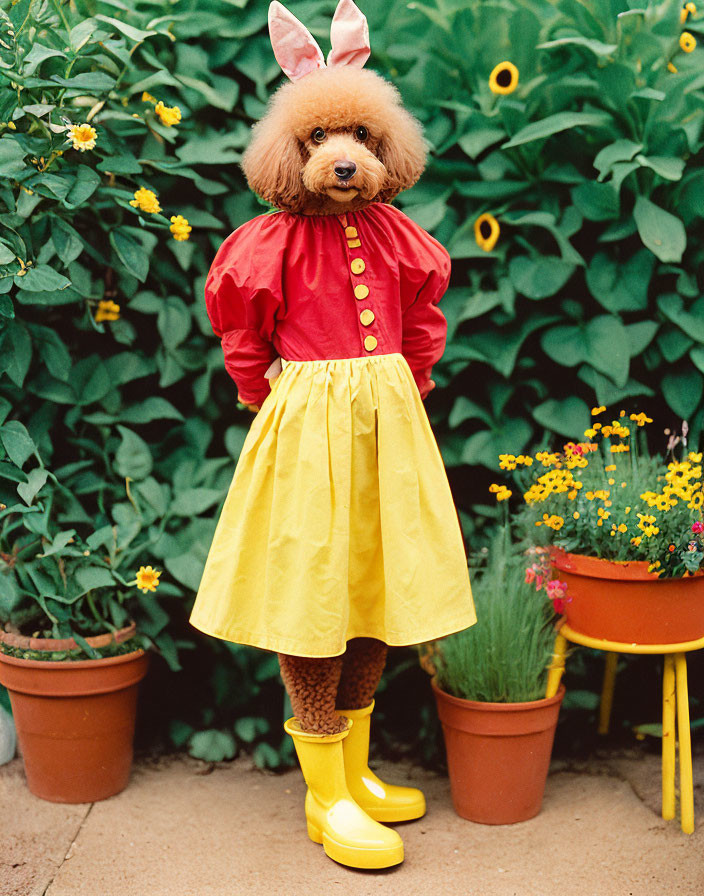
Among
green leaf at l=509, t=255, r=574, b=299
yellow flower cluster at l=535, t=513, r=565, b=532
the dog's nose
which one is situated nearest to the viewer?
the dog's nose

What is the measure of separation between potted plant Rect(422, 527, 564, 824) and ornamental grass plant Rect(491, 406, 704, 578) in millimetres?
175

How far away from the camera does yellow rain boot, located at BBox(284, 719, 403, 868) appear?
86.9 inches

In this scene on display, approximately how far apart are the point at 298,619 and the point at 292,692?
278mm

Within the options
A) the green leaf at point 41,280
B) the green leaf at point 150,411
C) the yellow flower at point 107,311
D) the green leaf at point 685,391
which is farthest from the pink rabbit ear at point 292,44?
the green leaf at point 685,391

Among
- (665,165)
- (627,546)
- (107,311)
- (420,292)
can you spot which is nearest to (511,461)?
(627,546)

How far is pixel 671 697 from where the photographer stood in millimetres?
2365

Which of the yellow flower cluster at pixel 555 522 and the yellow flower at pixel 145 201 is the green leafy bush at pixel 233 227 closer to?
the yellow flower at pixel 145 201

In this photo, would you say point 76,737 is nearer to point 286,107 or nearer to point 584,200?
point 286,107

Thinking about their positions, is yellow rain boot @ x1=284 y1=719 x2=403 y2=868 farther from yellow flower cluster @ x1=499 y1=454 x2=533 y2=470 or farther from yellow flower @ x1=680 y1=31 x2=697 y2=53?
yellow flower @ x1=680 y1=31 x2=697 y2=53

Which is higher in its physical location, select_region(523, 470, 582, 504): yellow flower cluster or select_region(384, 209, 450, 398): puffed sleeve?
select_region(384, 209, 450, 398): puffed sleeve

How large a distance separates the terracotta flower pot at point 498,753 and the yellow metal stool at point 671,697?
10 centimetres

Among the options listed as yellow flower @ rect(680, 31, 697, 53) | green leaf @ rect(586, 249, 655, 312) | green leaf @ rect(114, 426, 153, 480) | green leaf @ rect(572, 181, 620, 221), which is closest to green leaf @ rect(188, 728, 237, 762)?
green leaf @ rect(114, 426, 153, 480)

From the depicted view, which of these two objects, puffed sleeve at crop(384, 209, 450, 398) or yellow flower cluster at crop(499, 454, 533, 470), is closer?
puffed sleeve at crop(384, 209, 450, 398)

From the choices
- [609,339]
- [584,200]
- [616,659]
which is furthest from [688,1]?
[616,659]
